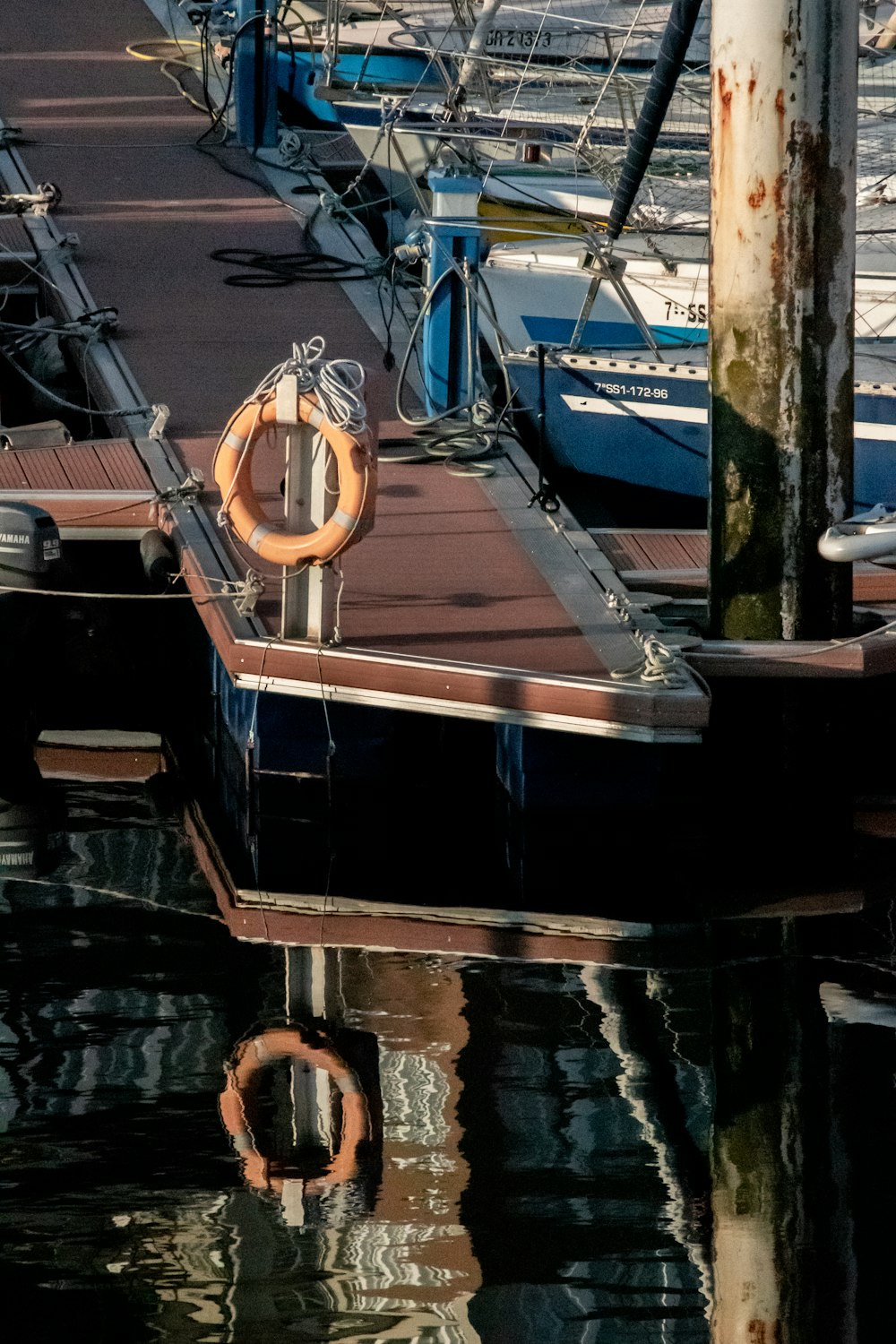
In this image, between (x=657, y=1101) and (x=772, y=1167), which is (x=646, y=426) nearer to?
(x=657, y=1101)

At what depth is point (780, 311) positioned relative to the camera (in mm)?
8211

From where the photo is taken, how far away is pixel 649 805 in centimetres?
802

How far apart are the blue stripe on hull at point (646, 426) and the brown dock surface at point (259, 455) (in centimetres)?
105

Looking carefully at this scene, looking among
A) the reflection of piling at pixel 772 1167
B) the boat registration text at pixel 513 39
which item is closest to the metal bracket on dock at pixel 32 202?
the boat registration text at pixel 513 39

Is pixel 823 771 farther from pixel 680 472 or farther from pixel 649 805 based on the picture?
pixel 680 472

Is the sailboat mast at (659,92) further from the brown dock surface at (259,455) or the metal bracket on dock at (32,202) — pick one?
the metal bracket on dock at (32,202)

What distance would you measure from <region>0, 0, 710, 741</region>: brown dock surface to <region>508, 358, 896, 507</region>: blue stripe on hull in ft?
3.44

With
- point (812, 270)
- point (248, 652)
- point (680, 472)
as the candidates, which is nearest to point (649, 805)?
point (248, 652)

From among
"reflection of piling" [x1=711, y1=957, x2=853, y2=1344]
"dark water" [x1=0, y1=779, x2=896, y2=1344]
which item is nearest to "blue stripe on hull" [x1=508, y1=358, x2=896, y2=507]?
"dark water" [x1=0, y1=779, x2=896, y2=1344]

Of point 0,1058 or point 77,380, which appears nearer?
point 0,1058

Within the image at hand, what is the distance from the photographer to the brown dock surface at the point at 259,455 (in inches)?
308

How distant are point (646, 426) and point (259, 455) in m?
2.49

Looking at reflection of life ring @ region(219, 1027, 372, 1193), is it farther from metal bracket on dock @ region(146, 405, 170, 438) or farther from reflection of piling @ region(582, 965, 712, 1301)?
metal bracket on dock @ region(146, 405, 170, 438)

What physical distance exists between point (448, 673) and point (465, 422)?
2994 mm
